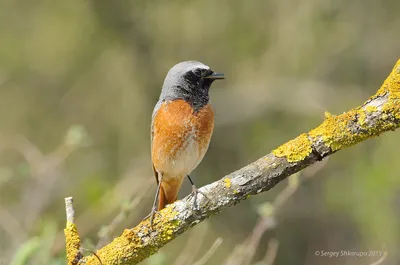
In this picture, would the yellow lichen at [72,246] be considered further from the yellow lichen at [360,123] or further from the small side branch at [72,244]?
the yellow lichen at [360,123]

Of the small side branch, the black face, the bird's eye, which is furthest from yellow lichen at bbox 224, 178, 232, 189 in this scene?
the bird's eye

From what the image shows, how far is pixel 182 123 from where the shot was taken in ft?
14.6

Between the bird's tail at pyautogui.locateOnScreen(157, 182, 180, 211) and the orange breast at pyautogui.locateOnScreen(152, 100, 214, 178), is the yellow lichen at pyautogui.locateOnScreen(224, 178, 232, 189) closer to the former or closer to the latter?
the orange breast at pyautogui.locateOnScreen(152, 100, 214, 178)


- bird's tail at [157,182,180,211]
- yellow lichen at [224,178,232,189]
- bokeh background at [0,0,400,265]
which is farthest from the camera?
bokeh background at [0,0,400,265]

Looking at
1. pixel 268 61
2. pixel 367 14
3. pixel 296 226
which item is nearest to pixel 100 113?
pixel 268 61

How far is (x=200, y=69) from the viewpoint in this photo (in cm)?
461

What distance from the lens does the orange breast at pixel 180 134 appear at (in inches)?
175

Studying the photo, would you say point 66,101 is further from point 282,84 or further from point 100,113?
point 282,84

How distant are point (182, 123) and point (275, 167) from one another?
1.53 metres

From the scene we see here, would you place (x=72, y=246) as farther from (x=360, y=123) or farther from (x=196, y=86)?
(x=196, y=86)

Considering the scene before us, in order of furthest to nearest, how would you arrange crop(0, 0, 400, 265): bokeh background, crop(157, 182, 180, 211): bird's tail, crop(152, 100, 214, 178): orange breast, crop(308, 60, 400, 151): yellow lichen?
1. crop(0, 0, 400, 265): bokeh background
2. crop(157, 182, 180, 211): bird's tail
3. crop(152, 100, 214, 178): orange breast
4. crop(308, 60, 400, 151): yellow lichen

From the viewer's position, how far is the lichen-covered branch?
2.93 meters

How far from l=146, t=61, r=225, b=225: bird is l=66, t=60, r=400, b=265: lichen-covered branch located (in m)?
1.21

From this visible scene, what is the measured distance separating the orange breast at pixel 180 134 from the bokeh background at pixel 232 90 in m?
3.75
